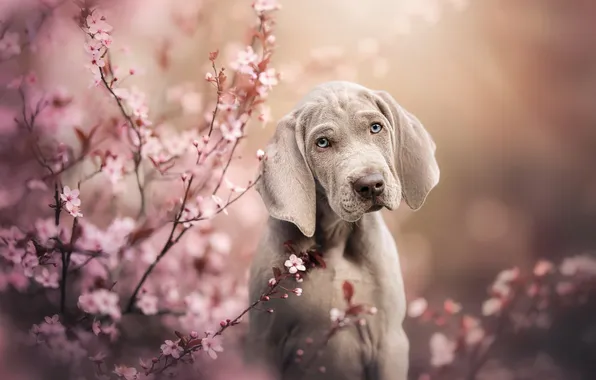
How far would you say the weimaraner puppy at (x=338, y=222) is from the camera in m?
Result: 1.22

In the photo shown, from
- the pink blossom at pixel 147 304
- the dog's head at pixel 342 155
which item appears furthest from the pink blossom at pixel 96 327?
the dog's head at pixel 342 155

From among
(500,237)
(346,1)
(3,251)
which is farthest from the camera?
(500,237)

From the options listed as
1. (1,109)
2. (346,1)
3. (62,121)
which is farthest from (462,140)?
(1,109)

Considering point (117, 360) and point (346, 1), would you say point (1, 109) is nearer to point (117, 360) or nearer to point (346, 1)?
point (117, 360)

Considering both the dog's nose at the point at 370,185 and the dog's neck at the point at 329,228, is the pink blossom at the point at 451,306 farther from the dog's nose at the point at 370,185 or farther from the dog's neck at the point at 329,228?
the dog's nose at the point at 370,185

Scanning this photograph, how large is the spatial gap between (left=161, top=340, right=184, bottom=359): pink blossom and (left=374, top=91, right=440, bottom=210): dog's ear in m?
0.61

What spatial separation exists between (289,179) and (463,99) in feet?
2.39

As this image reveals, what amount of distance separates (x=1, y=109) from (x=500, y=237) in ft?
4.43

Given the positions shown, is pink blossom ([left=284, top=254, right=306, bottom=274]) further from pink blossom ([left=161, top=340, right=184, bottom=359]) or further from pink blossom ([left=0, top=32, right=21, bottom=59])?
pink blossom ([left=0, top=32, right=21, bottom=59])

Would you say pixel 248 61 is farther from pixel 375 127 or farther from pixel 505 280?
pixel 505 280

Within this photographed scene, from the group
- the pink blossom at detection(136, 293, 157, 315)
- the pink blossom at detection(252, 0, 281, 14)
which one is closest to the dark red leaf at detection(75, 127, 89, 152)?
the pink blossom at detection(136, 293, 157, 315)

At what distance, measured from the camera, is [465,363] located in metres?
1.74

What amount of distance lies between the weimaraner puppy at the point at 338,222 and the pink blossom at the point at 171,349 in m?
0.16

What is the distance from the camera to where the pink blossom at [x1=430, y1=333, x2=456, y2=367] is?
1.73m
